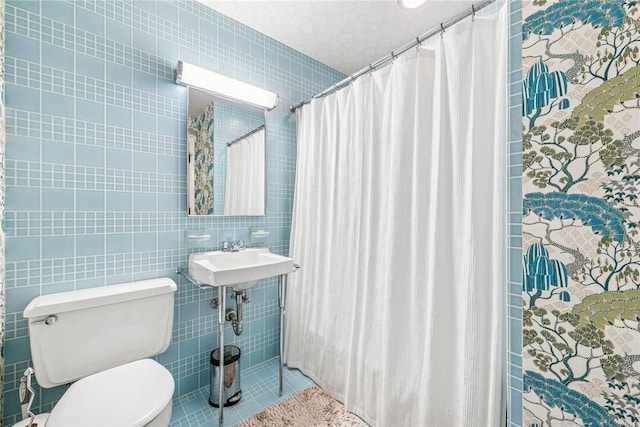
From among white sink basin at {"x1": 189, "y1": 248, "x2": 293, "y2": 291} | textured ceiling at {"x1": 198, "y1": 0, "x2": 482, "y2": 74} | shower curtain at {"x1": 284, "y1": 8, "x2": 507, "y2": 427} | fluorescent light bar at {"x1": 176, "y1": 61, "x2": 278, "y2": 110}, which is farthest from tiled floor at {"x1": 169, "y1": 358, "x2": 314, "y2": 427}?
textured ceiling at {"x1": 198, "y1": 0, "x2": 482, "y2": 74}

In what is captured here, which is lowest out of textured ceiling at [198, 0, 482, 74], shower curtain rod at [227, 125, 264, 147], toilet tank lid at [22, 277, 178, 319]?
toilet tank lid at [22, 277, 178, 319]

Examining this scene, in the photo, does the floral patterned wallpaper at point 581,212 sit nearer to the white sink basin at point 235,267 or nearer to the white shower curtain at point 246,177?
the white sink basin at point 235,267

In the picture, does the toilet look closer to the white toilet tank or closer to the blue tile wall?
the white toilet tank

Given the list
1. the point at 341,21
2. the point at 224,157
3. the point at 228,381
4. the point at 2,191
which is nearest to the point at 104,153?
the point at 2,191

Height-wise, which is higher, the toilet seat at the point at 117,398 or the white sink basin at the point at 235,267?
the white sink basin at the point at 235,267

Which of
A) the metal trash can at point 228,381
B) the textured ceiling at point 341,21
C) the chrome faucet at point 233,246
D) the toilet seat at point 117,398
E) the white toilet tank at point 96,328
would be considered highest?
the textured ceiling at point 341,21

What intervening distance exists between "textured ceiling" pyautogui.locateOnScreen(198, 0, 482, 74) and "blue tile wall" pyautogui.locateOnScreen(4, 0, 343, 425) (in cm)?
16

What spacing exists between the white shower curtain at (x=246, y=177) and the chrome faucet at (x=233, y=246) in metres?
0.20

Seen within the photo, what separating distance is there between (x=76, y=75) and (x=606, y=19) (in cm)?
196

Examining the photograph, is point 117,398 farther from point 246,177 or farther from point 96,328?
point 246,177

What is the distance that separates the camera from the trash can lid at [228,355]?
1.64m


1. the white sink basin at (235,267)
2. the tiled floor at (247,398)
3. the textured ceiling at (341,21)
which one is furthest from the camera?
the textured ceiling at (341,21)

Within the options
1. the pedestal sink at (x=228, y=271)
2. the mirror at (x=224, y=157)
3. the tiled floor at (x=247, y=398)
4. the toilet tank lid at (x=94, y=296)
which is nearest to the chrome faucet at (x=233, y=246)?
the pedestal sink at (x=228, y=271)

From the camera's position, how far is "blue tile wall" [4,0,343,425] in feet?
3.95
